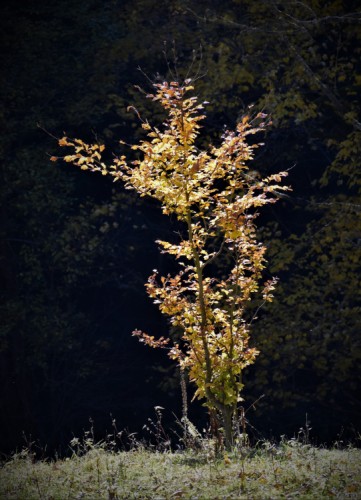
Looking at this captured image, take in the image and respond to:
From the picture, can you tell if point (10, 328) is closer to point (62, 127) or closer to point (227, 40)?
point (62, 127)

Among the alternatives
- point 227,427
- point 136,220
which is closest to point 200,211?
point 227,427

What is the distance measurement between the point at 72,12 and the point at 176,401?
697 centimetres

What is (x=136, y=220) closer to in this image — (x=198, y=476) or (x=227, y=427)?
(x=227, y=427)

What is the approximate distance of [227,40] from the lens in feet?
39.3

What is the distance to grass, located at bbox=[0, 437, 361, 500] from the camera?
513 cm

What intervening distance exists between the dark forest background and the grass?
4855mm

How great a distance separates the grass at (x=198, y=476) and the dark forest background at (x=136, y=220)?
15.9ft

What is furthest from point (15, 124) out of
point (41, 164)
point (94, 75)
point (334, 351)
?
point (334, 351)

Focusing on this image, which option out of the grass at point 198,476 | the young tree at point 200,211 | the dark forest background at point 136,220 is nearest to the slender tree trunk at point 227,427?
the young tree at point 200,211

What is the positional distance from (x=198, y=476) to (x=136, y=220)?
8086 mm

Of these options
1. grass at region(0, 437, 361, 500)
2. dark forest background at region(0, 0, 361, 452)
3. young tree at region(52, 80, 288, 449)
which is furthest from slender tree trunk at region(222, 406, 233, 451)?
dark forest background at region(0, 0, 361, 452)

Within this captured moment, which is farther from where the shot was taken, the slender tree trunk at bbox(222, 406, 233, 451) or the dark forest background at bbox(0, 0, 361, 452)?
the dark forest background at bbox(0, 0, 361, 452)

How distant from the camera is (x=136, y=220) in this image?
13266 mm

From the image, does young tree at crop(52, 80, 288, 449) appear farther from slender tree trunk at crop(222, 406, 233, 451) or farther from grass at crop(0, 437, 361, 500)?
grass at crop(0, 437, 361, 500)
